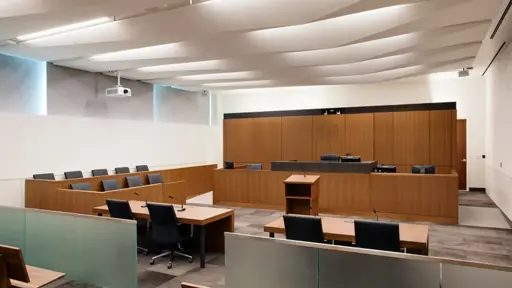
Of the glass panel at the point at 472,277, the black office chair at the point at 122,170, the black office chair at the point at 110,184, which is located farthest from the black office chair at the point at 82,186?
the glass panel at the point at 472,277

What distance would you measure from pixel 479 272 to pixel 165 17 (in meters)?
5.06

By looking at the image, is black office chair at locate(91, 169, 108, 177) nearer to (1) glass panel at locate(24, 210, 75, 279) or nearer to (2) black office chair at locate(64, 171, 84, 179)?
(2) black office chair at locate(64, 171, 84, 179)

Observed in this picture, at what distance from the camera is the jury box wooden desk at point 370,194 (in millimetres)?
7625

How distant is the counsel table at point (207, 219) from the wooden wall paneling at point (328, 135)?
743 centimetres

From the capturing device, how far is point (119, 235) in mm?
3619

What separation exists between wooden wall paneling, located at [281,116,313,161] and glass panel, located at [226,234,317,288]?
9.96 meters

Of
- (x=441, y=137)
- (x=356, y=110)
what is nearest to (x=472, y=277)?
(x=441, y=137)

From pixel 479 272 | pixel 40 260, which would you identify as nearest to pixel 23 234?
pixel 40 260

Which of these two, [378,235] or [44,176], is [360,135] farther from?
[44,176]

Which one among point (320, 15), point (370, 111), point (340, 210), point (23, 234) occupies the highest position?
point (320, 15)

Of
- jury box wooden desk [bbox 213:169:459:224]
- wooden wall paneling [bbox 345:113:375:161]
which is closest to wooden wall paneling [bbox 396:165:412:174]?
wooden wall paneling [bbox 345:113:375:161]

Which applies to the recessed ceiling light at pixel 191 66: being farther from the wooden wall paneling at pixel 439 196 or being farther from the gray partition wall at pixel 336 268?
the gray partition wall at pixel 336 268

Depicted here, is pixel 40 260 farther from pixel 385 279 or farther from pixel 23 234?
pixel 385 279

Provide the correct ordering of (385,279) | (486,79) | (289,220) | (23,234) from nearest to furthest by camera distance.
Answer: (385,279) → (289,220) → (23,234) → (486,79)
